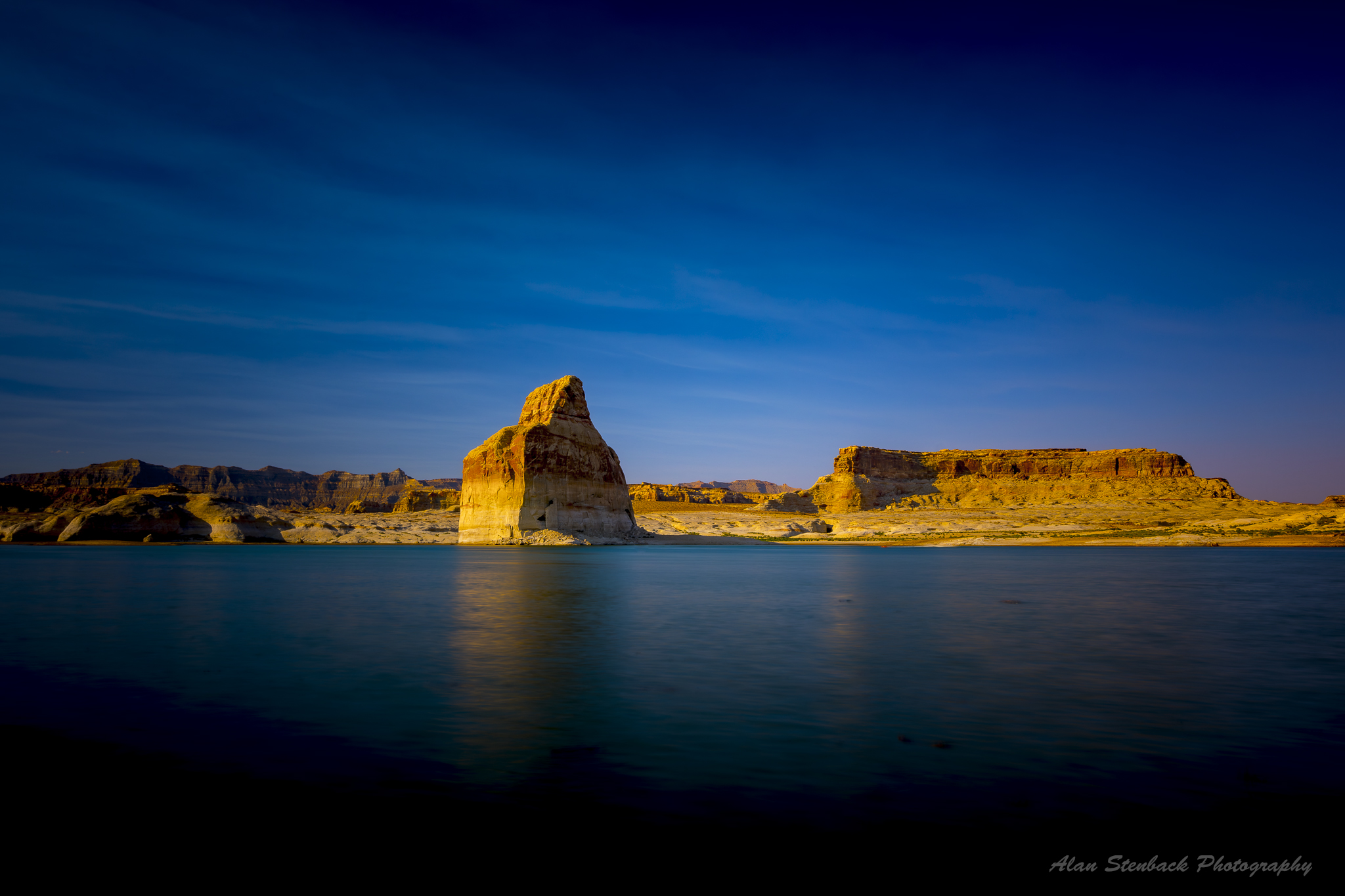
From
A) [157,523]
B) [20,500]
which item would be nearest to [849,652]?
[157,523]

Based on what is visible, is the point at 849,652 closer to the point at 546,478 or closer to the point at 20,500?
the point at 546,478

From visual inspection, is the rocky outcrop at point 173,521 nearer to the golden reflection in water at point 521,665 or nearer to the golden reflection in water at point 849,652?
the golden reflection in water at point 521,665

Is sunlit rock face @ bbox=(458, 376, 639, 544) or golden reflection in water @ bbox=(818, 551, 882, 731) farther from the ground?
sunlit rock face @ bbox=(458, 376, 639, 544)

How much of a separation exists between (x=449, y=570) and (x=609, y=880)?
36.6 metres

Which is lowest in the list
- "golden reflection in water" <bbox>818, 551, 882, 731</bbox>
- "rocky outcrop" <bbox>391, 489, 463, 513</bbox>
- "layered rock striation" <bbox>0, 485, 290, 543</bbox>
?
"golden reflection in water" <bbox>818, 551, 882, 731</bbox>

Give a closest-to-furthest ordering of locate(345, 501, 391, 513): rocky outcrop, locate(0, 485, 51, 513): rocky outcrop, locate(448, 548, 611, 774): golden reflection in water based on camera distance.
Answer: locate(448, 548, 611, 774): golden reflection in water < locate(0, 485, 51, 513): rocky outcrop < locate(345, 501, 391, 513): rocky outcrop

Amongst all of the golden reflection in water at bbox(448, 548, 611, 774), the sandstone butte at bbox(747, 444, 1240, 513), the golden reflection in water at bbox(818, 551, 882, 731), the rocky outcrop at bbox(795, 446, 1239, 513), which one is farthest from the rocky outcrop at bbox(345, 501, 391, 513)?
the golden reflection in water at bbox(818, 551, 882, 731)

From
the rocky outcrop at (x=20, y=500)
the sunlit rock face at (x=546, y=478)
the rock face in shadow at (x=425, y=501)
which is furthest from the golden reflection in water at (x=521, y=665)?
the rock face in shadow at (x=425, y=501)

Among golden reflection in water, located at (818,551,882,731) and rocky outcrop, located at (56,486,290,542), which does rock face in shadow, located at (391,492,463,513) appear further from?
golden reflection in water, located at (818,551,882,731)

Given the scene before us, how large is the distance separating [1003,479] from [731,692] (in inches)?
5857

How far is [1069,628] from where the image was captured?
1714 centimetres

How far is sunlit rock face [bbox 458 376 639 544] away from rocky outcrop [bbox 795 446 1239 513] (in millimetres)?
74330

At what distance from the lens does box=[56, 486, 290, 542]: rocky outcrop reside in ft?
252

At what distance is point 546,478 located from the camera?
2724 inches
